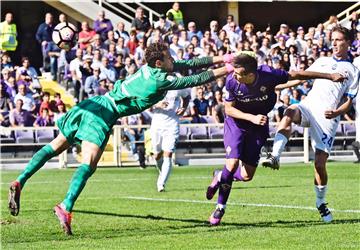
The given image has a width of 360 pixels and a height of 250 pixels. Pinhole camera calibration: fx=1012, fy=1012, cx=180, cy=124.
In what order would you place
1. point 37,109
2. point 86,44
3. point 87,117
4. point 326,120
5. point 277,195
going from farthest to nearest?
point 86,44
point 37,109
point 277,195
point 326,120
point 87,117

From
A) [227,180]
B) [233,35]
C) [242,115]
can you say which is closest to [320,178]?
[227,180]

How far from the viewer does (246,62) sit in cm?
1258

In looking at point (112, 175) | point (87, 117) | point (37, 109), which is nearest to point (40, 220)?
point (87, 117)

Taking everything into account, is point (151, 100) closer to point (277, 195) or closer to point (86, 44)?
point (277, 195)

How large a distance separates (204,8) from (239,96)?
27590mm

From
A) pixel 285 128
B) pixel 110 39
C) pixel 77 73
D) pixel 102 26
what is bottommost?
pixel 285 128

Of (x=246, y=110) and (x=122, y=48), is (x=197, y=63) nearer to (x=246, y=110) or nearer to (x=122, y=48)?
(x=246, y=110)

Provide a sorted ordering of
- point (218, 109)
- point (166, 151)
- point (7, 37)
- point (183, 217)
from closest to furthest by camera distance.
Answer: point (183, 217) → point (166, 151) → point (218, 109) → point (7, 37)

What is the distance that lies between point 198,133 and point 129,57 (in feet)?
10.9

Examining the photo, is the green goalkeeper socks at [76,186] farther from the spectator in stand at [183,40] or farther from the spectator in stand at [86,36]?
the spectator in stand at [183,40]

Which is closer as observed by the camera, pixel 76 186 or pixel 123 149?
pixel 76 186

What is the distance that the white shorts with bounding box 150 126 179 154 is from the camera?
19844 mm

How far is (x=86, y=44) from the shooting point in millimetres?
31641

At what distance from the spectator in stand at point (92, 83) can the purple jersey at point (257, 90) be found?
1717 cm
